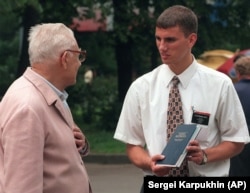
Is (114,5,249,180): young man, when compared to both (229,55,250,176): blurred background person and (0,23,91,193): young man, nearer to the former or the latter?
(0,23,91,193): young man

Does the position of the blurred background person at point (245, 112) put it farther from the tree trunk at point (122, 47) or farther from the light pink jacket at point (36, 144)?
the tree trunk at point (122, 47)

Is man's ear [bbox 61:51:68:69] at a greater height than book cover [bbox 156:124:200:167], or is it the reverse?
man's ear [bbox 61:51:68:69]

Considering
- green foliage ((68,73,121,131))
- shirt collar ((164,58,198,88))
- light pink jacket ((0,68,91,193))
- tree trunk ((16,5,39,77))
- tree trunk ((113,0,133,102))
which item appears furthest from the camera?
green foliage ((68,73,121,131))

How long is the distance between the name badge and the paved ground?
313 inches

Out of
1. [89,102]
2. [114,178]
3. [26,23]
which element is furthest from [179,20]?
[89,102]

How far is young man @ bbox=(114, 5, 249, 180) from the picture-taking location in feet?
15.3

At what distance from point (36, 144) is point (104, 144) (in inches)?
521

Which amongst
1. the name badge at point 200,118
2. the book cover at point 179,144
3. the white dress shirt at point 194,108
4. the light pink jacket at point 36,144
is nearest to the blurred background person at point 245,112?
the white dress shirt at point 194,108

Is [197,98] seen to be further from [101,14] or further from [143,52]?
[143,52]

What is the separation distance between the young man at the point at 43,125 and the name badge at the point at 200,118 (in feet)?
2.39

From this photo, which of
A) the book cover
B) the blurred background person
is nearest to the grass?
the blurred background person

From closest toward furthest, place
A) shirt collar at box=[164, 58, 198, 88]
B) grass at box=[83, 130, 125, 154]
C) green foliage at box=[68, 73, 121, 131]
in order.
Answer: shirt collar at box=[164, 58, 198, 88] < grass at box=[83, 130, 125, 154] < green foliage at box=[68, 73, 121, 131]

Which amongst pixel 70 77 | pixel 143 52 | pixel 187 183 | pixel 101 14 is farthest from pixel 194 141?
pixel 143 52

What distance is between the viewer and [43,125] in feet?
12.8
